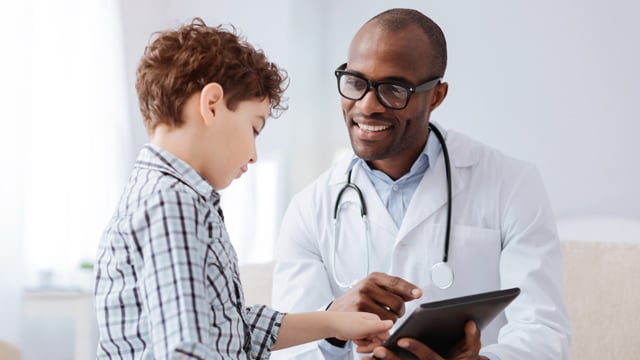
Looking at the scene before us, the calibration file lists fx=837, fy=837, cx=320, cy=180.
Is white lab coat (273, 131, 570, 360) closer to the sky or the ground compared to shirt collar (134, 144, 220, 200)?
closer to the ground

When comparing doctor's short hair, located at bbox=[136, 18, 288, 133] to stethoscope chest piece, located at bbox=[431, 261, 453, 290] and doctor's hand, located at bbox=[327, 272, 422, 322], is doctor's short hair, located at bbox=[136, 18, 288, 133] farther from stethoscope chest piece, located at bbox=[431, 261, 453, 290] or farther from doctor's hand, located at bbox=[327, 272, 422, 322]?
stethoscope chest piece, located at bbox=[431, 261, 453, 290]

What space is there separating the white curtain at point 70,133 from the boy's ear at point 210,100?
6.42ft

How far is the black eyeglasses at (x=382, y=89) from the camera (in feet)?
5.91

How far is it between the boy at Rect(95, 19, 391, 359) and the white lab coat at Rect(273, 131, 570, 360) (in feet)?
1.94

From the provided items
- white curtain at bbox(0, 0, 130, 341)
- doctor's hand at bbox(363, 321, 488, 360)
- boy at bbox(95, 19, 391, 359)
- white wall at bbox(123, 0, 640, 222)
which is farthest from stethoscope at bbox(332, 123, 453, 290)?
white curtain at bbox(0, 0, 130, 341)

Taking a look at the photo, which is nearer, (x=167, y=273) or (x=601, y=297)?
(x=167, y=273)

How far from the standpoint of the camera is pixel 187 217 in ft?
3.44

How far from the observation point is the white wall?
9.44 ft

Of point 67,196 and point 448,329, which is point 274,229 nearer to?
point 67,196

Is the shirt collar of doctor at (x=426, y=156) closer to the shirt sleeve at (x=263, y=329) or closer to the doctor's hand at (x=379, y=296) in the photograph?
the doctor's hand at (x=379, y=296)

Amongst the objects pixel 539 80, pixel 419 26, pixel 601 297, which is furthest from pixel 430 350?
pixel 539 80

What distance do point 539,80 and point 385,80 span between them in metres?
1.37

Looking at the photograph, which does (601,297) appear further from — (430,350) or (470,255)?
(430,350)

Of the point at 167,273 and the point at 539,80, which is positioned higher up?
the point at 539,80
